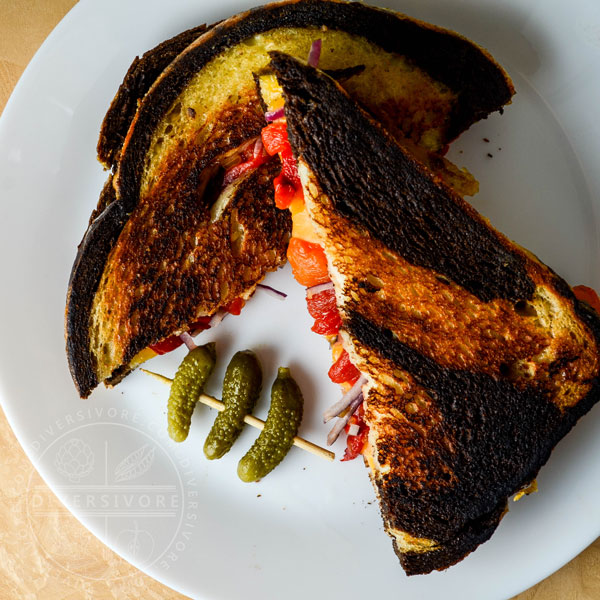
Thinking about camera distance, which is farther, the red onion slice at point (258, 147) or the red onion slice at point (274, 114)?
the red onion slice at point (258, 147)

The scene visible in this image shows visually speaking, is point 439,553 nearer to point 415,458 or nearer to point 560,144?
point 415,458

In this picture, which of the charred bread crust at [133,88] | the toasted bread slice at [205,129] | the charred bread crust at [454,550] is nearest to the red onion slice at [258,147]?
the toasted bread slice at [205,129]

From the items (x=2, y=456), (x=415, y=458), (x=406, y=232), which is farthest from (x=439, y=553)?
(x=2, y=456)

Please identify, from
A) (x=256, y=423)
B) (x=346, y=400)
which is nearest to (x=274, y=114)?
(x=346, y=400)

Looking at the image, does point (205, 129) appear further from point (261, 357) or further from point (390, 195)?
point (261, 357)

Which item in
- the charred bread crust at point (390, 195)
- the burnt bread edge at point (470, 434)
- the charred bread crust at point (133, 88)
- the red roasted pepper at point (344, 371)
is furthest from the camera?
the red roasted pepper at point (344, 371)

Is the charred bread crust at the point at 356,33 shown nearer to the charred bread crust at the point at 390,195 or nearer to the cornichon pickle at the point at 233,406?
the charred bread crust at the point at 390,195
